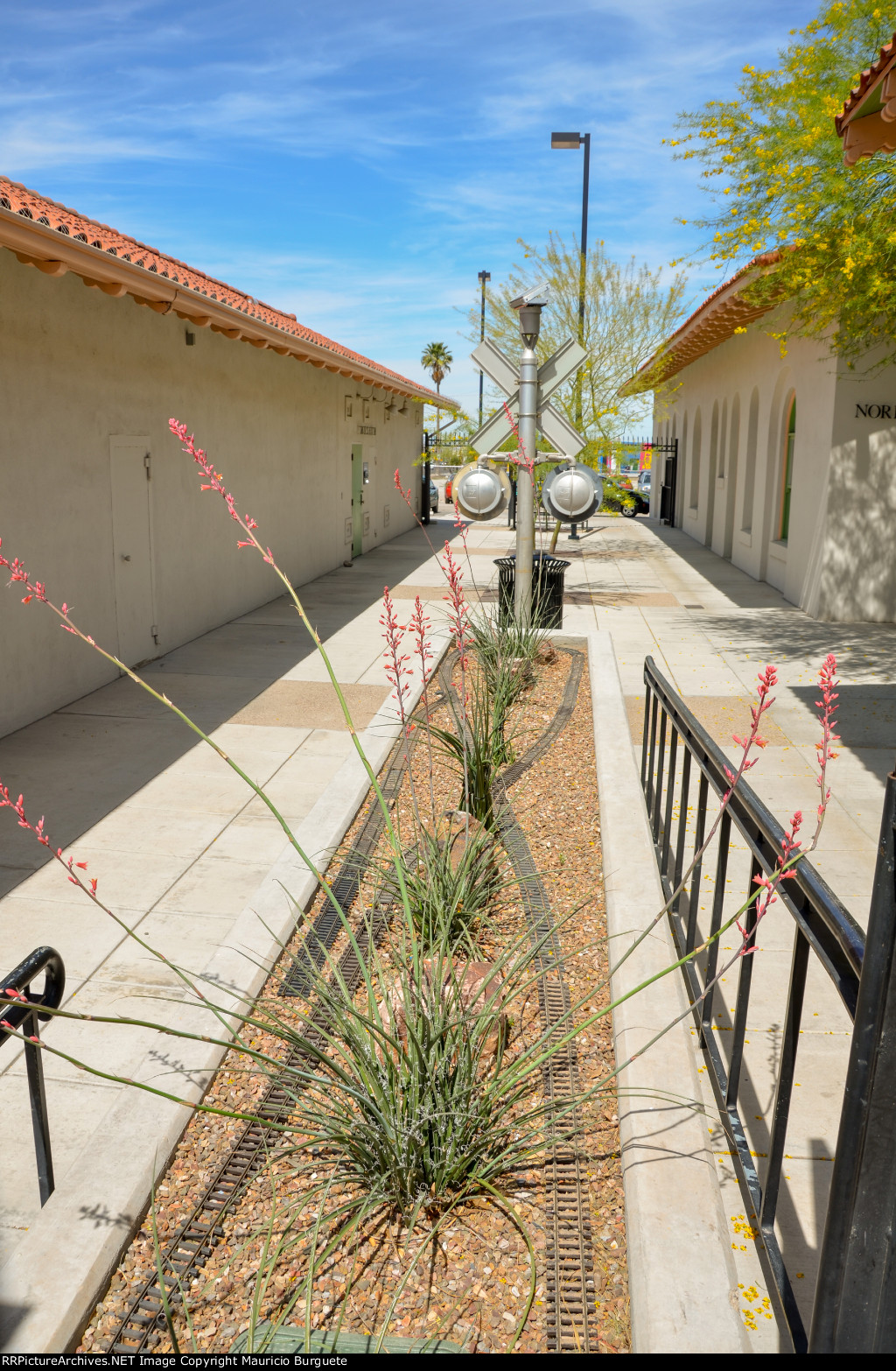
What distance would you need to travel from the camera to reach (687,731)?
166 inches

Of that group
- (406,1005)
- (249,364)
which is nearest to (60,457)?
(249,364)

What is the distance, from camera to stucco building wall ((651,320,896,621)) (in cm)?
1274

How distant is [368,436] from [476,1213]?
68.2 feet

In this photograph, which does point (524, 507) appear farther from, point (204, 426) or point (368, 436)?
point (368, 436)

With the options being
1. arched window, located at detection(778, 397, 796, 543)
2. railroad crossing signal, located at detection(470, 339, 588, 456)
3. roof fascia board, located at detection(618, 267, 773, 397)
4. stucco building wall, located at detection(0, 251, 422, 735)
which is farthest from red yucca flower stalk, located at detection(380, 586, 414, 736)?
arched window, located at detection(778, 397, 796, 543)

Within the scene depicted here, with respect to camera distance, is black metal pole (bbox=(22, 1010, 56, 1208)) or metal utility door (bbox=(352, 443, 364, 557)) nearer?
black metal pole (bbox=(22, 1010, 56, 1208))

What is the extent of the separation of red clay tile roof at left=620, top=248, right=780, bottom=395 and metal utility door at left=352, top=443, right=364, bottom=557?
18.0 ft

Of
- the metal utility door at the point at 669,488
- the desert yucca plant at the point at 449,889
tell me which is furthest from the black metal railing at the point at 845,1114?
the metal utility door at the point at 669,488

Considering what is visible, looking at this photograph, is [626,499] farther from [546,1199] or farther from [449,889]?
[546,1199]

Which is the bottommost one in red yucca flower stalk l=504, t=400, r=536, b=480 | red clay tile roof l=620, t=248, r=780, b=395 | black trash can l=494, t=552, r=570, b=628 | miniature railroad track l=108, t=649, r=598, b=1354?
miniature railroad track l=108, t=649, r=598, b=1354

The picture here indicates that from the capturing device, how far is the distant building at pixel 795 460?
12781mm

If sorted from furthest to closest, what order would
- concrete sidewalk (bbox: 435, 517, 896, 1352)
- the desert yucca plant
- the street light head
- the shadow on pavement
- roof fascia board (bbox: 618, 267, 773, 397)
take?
roof fascia board (bbox: 618, 267, 773, 397) → the street light head → the shadow on pavement → the desert yucca plant → concrete sidewalk (bbox: 435, 517, 896, 1352)

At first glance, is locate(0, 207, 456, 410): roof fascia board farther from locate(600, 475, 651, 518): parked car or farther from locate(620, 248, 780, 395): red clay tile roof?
locate(600, 475, 651, 518): parked car

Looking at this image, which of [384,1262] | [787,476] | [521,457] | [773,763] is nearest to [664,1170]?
[384,1262]
